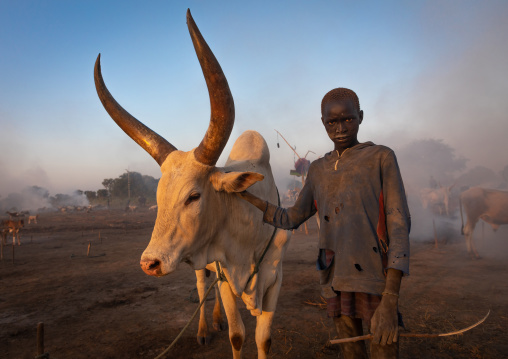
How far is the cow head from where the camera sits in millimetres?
1738

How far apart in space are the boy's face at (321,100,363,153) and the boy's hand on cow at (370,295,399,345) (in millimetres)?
923

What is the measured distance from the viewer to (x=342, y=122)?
5.65 feet

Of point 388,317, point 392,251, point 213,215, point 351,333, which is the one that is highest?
point 213,215

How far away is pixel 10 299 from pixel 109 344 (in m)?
3.46

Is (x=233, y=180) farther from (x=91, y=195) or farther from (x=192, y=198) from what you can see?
(x=91, y=195)

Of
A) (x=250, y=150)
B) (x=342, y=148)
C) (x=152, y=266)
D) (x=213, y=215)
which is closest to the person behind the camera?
(x=152, y=266)

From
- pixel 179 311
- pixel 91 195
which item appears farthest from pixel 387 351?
pixel 91 195

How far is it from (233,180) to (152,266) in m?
0.80

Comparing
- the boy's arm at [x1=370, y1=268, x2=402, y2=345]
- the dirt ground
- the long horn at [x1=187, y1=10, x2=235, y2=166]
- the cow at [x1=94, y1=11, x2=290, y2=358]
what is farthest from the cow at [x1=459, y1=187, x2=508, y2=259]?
the long horn at [x1=187, y1=10, x2=235, y2=166]

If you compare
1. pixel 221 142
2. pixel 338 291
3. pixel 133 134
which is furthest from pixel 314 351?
pixel 133 134

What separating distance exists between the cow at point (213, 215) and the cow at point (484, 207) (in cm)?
1011

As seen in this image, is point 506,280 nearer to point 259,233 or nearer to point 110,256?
point 259,233

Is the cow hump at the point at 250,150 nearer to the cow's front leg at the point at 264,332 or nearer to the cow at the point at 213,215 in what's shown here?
the cow at the point at 213,215

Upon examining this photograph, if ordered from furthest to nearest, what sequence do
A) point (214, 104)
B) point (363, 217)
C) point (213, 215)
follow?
1. point (213, 215)
2. point (214, 104)
3. point (363, 217)
